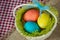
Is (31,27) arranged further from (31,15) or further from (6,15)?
(6,15)

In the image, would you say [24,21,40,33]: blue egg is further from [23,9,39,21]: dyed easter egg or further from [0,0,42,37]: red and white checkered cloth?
[0,0,42,37]: red and white checkered cloth

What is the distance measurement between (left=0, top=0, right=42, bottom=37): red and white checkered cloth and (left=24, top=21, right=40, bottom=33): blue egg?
0.17 meters

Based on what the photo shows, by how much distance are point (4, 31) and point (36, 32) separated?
0.24 m

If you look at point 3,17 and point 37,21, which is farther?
point 3,17

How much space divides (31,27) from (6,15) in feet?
0.82

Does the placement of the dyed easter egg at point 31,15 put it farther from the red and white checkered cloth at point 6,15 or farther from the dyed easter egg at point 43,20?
the red and white checkered cloth at point 6,15

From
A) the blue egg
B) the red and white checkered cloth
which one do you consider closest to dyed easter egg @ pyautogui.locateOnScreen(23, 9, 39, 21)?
the blue egg

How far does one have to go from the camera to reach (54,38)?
953 mm

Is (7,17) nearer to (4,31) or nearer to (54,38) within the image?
(4,31)

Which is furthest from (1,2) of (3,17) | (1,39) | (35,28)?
(35,28)

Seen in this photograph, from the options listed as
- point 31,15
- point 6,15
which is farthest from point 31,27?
point 6,15

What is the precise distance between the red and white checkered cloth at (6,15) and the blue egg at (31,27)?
0.17 m

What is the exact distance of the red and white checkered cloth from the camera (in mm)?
1005

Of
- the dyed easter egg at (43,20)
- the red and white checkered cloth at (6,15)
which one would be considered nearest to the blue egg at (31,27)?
the dyed easter egg at (43,20)
